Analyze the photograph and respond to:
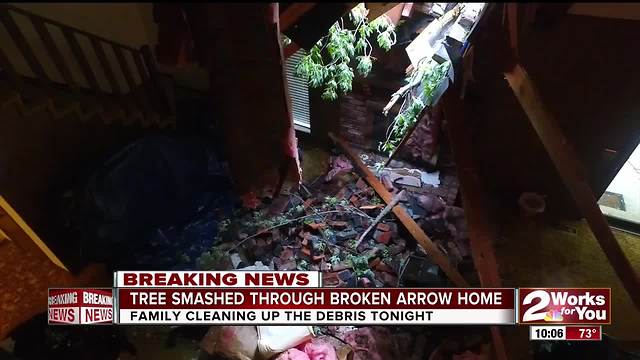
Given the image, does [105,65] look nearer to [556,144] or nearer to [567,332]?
[556,144]

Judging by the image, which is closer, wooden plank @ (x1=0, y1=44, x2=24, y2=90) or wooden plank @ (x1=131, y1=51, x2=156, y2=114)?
wooden plank @ (x1=0, y1=44, x2=24, y2=90)

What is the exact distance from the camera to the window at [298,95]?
219 inches

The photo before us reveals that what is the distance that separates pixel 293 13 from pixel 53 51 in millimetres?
2287

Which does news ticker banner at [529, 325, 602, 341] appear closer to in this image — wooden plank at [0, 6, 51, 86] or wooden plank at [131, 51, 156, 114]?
wooden plank at [131, 51, 156, 114]

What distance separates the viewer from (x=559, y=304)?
346 cm

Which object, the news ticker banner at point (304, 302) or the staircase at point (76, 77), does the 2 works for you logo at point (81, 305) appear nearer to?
the news ticker banner at point (304, 302)

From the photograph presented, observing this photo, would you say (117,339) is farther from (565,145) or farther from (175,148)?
(565,145)

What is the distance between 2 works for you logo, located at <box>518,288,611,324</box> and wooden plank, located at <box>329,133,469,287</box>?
105cm

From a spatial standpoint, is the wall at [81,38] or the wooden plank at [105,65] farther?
the wooden plank at [105,65]

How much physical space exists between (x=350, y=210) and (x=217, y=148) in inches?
69.2

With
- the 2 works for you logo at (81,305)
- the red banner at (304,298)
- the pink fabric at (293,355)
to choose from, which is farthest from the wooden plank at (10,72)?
the pink fabric at (293,355)

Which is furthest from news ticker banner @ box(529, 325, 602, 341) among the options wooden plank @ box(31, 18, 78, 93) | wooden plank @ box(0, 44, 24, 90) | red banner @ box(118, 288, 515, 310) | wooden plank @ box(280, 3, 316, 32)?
wooden plank @ box(0, 44, 24, 90)

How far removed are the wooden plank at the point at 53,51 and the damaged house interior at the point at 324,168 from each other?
0.01m

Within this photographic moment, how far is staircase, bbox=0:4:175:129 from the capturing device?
353cm
